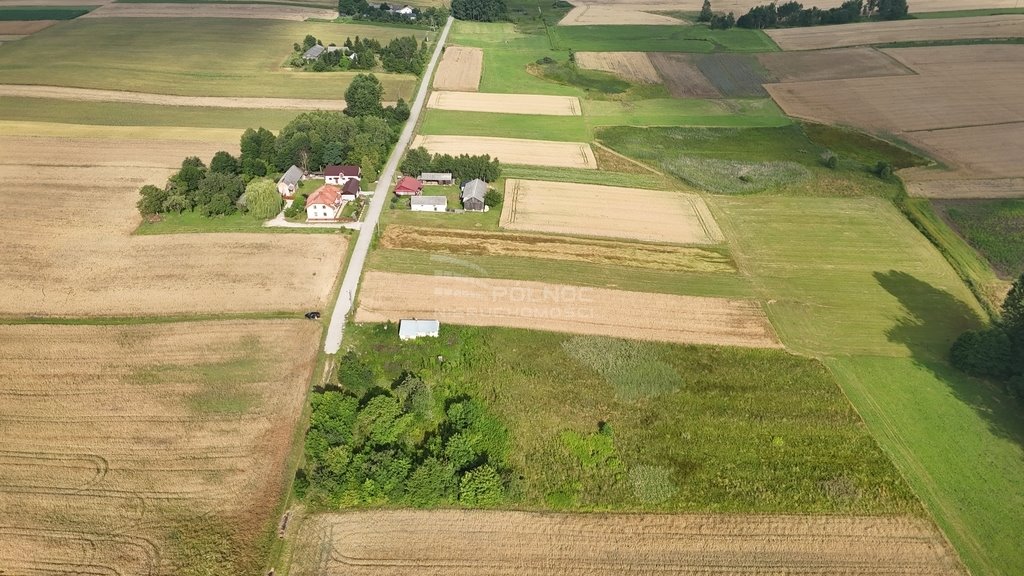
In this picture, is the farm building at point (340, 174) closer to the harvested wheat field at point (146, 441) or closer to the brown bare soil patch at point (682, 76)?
the harvested wheat field at point (146, 441)

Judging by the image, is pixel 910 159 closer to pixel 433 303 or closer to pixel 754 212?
pixel 754 212

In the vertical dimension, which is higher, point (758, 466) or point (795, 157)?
point (795, 157)

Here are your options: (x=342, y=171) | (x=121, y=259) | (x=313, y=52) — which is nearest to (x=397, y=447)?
(x=121, y=259)

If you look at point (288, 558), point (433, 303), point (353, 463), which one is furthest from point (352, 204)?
point (288, 558)

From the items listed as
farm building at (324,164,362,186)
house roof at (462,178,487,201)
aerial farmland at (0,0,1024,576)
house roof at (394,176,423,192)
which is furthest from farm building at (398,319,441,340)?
farm building at (324,164,362,186)

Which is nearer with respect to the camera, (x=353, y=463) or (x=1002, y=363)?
(x=353, y=463)

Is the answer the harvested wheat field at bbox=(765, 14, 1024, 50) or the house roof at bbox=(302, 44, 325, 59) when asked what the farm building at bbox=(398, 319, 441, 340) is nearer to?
the house roof at bbox=(302, 44, 325, 59)

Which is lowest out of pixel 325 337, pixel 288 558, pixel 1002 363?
pixel 288 558

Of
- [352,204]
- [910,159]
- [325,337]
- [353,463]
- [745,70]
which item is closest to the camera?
[353,463]
